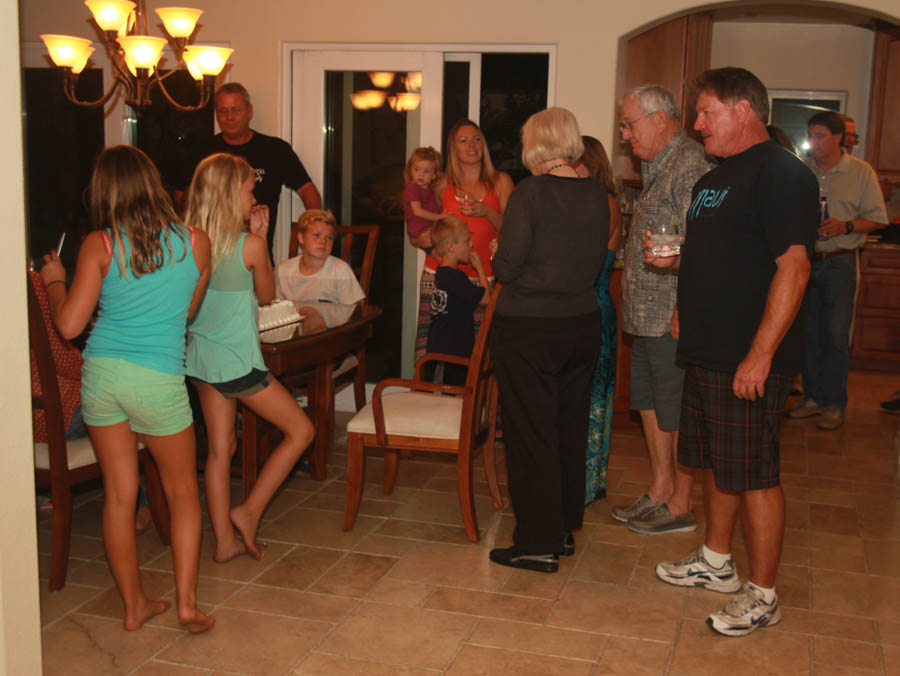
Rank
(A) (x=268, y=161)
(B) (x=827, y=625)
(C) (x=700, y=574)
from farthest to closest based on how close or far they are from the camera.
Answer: (A) (x=268, y=161) < (C) (x=700, y=574) < (B) (x=827, y=625)

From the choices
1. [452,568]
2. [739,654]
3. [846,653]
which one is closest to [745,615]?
[739,654]

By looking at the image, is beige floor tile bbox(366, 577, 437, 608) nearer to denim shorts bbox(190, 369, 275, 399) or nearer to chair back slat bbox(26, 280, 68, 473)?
denim shorts bbox(190, 369, 275, 399)

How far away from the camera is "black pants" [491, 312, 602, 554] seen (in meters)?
2.89


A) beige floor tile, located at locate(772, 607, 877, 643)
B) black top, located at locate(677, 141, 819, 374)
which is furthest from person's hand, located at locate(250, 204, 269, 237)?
beige floor tile, located at locate(772, 607, 877, 643)

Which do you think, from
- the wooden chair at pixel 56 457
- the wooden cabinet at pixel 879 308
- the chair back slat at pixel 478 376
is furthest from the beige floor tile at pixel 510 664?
the wooden cabinet at pixel 879 308

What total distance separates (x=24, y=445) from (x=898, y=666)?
2237 mm

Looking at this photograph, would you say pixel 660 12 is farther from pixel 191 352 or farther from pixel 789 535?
pixel 191 352

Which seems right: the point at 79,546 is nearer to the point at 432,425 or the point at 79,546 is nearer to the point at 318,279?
the point at 432,425

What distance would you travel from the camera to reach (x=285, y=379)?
12.3 feet

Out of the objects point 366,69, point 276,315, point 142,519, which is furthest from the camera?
point 366,69

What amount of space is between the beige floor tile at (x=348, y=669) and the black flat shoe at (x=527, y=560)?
2.43 ft

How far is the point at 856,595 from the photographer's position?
296cm

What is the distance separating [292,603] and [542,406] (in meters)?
0.97

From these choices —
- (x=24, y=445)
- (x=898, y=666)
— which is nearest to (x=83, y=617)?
(x=24, y=445)
